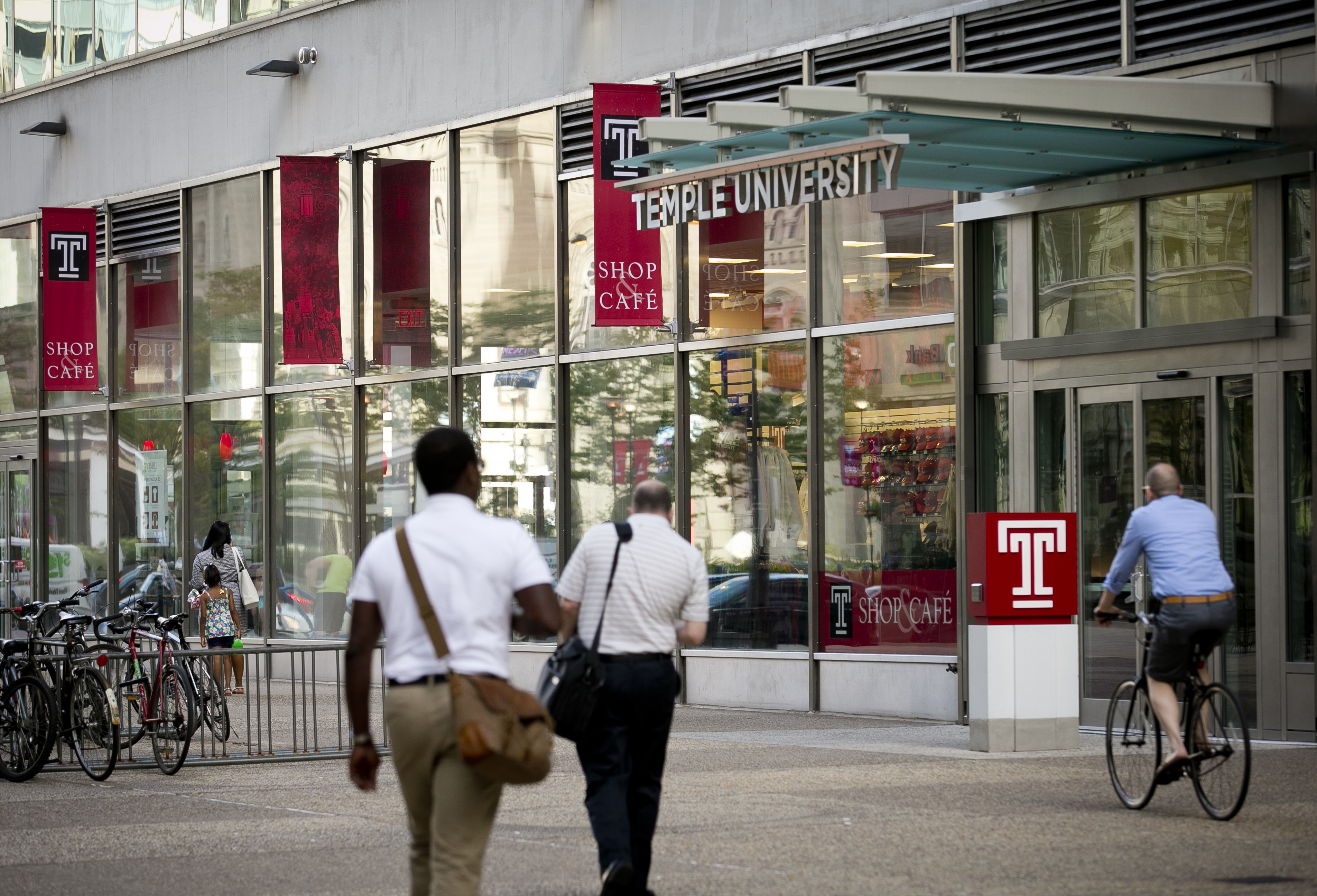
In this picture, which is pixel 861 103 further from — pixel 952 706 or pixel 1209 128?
pixel 952 706

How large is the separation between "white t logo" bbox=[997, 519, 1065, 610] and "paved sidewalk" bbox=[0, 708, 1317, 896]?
1.11 metres

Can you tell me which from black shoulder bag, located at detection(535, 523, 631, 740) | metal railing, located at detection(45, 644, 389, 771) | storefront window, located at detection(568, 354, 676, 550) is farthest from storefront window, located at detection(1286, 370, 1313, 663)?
black shoulder bag, located at detection(535, 523, 631, 740)

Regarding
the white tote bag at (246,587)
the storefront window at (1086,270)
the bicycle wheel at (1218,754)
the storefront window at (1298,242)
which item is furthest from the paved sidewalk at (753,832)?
the white tote bag at (246,587)

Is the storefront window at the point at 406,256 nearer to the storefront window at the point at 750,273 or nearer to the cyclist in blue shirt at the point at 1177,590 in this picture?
the storefront window at the point at 750,273

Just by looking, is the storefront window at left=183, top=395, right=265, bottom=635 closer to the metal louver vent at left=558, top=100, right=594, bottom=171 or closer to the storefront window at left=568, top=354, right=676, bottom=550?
the storefront window at left=568, top=354, right=676, bottom=550

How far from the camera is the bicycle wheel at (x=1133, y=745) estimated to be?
33.9ft

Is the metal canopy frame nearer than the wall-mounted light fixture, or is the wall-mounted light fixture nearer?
the metal canopy frame

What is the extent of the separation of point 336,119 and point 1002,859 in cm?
1587

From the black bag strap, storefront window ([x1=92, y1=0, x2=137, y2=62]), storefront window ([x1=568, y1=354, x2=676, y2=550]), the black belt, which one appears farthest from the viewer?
storefront window ([x1=92, y1=0, x2=137, y2=62])

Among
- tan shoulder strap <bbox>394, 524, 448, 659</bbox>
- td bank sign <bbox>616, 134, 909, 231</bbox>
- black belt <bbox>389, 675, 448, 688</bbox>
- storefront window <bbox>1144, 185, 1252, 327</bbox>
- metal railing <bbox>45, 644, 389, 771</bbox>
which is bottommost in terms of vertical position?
metal railing <bbox>45, 644, 389, 771</bbox>

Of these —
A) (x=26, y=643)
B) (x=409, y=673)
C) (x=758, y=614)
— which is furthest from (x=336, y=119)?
(x=409, y=673)

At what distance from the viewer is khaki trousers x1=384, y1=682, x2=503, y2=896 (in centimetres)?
571

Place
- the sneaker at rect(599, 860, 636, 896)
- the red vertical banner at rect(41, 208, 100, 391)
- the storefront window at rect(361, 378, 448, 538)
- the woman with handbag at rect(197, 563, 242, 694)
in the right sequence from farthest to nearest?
the red vertical banner at rect(41, 208, 100, 391), the storefront window at rect(361, 378, 448, 538), the woman with handbag at rect(197, 563, 242, 694), the sneaker at rect(599, 860, 636, 896)

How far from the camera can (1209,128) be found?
44.7 feet
